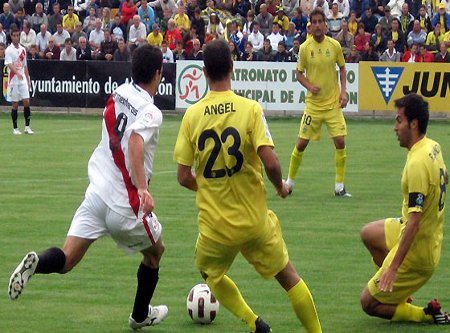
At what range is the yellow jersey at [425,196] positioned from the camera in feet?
25.7

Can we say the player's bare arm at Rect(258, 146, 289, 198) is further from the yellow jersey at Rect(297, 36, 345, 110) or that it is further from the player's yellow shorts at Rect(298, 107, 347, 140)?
the yellow jersey at Rect(297, 36, 345, 110)

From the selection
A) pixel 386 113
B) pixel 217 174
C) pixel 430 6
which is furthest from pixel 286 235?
pixel 430 6

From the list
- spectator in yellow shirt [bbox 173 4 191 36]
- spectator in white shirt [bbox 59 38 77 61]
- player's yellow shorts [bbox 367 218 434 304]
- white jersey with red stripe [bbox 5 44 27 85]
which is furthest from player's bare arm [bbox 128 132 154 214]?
spectator in yellow shirt [bbox 173 4 191 36]

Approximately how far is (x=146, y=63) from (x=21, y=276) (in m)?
1.68

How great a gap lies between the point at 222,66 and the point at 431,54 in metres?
23.2

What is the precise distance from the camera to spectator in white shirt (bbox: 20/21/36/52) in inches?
1351

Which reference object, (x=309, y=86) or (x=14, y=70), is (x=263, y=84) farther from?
(x=309, y=86)

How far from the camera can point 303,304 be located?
7555 mm

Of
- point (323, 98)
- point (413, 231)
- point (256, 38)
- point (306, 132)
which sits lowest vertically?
point (256, 38)

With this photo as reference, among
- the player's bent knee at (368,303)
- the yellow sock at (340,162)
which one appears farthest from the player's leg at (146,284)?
the yellow sock at (340,162)

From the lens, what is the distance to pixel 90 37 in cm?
3456

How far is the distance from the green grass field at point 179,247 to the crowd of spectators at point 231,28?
31.5ft

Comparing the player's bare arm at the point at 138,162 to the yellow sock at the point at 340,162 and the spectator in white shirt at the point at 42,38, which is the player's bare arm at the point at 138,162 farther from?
the spectator in white shirt at the point at 42,38

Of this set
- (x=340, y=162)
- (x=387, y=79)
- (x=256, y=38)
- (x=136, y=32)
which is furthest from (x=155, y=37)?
(x=340, y=162)
